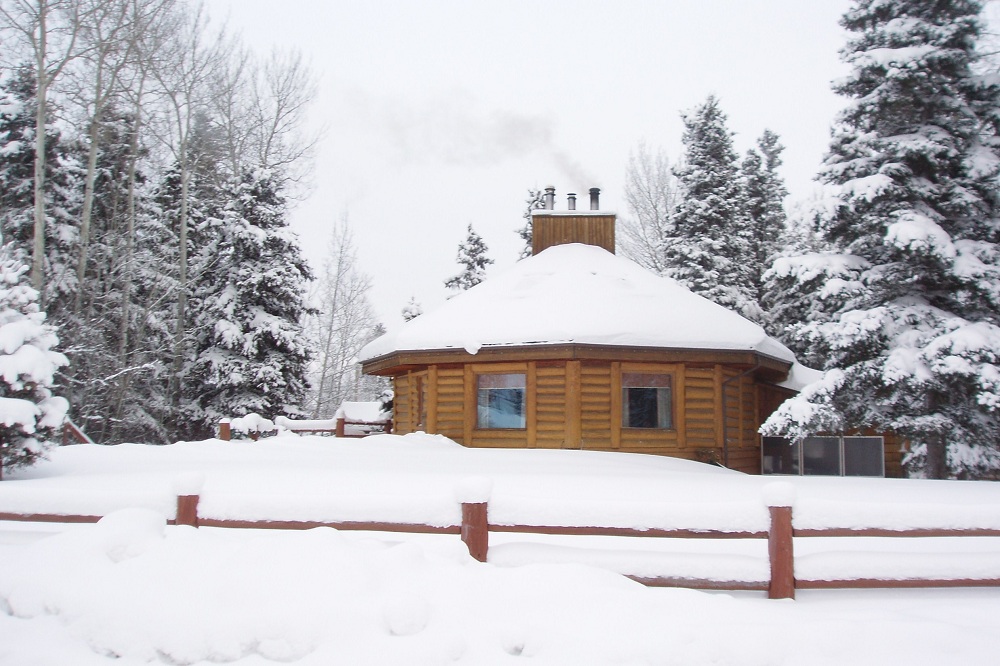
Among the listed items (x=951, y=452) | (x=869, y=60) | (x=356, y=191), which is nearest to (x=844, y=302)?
(x=951, y=452)

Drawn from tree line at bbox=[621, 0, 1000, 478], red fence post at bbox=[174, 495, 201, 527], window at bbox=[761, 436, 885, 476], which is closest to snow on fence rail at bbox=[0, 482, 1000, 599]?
red fence post at bbox=[174, 495, 201, 527]

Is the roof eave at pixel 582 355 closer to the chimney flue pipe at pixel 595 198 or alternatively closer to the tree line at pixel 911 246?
the tree line at pixel 911 246

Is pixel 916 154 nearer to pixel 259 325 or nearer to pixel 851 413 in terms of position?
pixel 851 413

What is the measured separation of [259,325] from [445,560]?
22028mm

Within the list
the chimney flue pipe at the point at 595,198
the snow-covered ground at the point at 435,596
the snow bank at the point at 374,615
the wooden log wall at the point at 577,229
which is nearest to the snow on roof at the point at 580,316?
Answer: the wooden log wall at the point at 577,229

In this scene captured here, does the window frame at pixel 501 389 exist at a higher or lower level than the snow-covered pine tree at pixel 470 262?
lower

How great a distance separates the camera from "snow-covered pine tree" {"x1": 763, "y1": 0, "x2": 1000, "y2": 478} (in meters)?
11.4

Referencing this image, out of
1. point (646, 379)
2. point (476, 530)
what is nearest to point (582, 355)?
point (646, 379)

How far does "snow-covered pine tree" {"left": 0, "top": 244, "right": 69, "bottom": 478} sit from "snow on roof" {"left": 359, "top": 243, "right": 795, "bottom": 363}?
742 centimetres

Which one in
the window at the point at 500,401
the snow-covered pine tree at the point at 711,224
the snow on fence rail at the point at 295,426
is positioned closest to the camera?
the window at the point at 500,401

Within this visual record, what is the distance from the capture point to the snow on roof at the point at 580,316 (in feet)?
48.3

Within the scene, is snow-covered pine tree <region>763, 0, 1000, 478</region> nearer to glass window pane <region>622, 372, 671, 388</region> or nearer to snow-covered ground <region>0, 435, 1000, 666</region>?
glass window pane <region>622, 372, 671, 388</region>

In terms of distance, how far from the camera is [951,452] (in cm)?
1161

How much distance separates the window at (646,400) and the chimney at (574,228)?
21.6 feet
